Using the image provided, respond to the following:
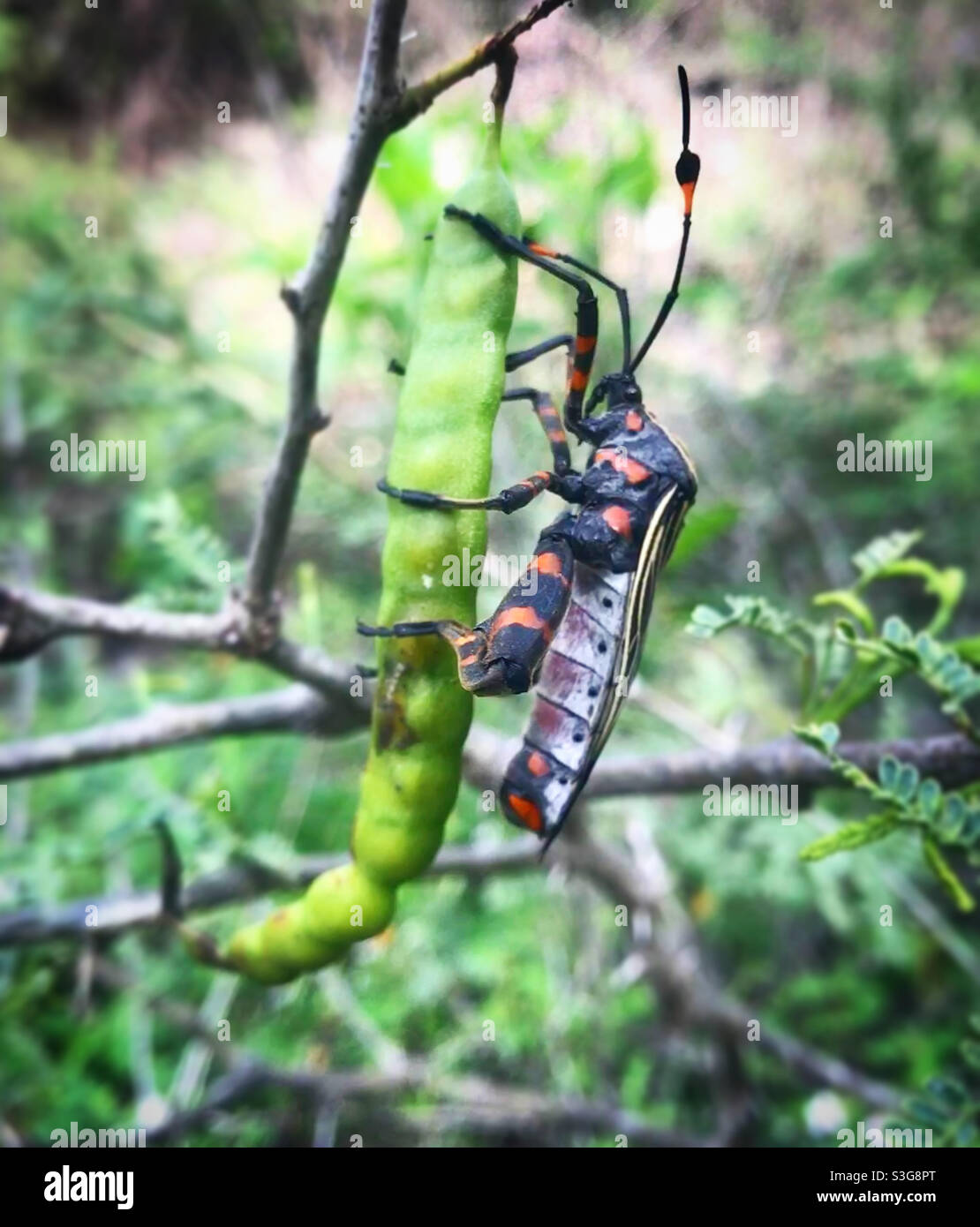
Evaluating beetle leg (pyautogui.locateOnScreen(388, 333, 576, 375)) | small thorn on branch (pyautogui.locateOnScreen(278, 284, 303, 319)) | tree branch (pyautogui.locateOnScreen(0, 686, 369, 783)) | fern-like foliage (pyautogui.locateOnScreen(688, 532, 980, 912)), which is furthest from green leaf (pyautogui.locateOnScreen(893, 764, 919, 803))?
small thorn on branch (pyautogui.locateOnScreen(278, 284, 303, 319))

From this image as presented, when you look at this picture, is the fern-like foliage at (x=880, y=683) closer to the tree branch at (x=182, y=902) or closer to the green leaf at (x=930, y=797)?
the green leaf at (x=930, y=797)

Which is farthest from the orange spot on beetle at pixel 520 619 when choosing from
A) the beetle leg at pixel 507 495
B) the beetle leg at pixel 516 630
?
the beetle leg at pixel 507 495

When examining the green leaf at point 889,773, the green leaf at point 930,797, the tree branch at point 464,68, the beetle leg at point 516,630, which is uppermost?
the tree branch at point 464,68

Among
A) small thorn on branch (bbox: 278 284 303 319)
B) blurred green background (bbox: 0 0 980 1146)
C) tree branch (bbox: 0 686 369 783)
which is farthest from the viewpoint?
blurred green background (bbox: 0 0 980 1146)

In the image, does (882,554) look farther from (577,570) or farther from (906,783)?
(577,570)

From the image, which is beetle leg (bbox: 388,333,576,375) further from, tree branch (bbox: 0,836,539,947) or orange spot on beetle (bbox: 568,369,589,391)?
tree branch (bbox: 0,836,539,947)
